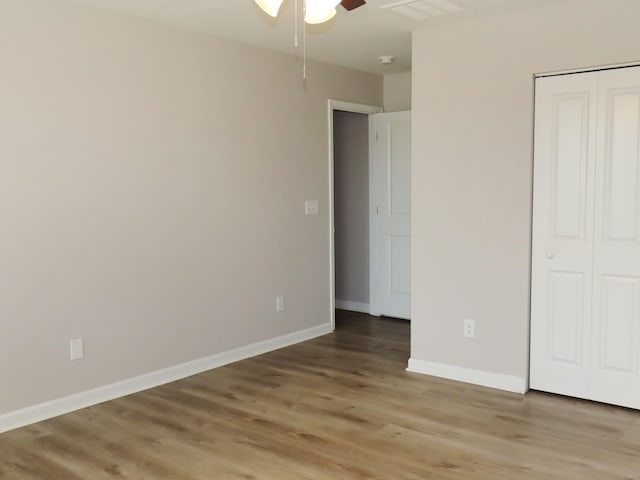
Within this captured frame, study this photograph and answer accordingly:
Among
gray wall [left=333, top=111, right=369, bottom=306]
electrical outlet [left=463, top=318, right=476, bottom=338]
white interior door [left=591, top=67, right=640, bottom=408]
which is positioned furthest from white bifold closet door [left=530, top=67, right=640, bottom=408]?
gray wall [left=333, top=111, right=369, bottom=306]

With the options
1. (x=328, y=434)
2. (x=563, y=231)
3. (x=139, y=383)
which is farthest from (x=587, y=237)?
(x=139, y=383)

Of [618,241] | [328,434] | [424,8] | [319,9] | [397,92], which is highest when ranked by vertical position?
[424,8]

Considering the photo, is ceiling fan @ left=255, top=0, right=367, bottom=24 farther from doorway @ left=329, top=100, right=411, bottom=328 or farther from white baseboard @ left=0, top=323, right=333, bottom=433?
doorway @ left=329, top=100, right=411, bottom=328

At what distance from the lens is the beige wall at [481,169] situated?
3795mm

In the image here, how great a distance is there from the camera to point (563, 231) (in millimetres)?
3834

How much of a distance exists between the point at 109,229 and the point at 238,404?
1355 mm

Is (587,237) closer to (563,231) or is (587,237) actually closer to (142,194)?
(563,231)

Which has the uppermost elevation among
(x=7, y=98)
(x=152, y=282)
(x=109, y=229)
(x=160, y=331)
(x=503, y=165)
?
(x=7, y=98)

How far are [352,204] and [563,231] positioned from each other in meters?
2.89

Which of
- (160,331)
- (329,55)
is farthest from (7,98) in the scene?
(329,55)

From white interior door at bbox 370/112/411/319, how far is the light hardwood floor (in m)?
1.71

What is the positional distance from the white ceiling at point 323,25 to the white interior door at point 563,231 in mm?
637

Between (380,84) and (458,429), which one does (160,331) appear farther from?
(380,84)

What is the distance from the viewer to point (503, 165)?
3998mm
